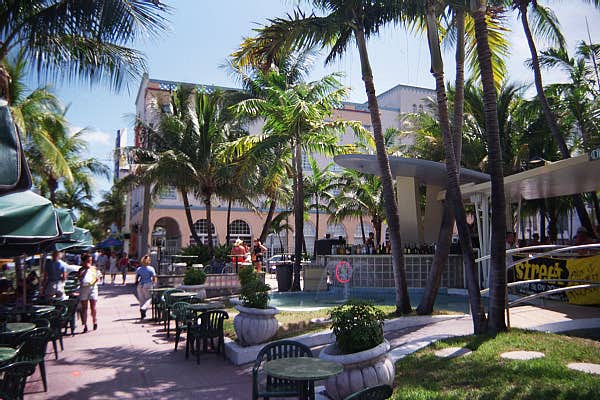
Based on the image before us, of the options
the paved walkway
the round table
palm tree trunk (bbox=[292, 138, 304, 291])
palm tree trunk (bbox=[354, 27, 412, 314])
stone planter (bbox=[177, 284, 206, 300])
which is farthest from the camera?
palm tree trunk (bbox=[292, 138, 304, 291])

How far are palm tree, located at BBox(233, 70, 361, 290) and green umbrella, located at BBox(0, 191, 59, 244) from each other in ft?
33.3

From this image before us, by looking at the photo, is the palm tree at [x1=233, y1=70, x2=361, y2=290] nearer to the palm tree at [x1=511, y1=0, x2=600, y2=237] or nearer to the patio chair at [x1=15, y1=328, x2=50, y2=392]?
the palm tree at [x1=511, y1=0, x2=600, y2=237]

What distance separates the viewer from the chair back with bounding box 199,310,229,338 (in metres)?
8.12

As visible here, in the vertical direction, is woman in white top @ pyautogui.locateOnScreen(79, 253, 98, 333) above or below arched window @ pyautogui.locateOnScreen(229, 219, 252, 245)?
below

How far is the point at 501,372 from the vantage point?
5590 millimetres

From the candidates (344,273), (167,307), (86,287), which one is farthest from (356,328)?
(86,287)

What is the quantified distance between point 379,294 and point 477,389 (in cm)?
1046

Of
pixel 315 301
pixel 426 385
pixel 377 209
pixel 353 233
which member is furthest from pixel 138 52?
pixel 353 233

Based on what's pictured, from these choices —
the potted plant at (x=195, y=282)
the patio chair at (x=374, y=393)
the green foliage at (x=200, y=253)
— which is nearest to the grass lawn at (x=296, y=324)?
the potted plant at (x=195, y=282)

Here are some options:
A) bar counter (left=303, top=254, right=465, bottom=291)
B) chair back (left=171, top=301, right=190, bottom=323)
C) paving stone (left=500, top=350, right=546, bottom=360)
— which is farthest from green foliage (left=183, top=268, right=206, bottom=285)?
paving stone (left=500, top=350, right=546, bottom=360)

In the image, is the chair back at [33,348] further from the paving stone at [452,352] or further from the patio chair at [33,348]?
the paving stone at [452,352]

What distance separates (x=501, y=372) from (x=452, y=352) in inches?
48.4

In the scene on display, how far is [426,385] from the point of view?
551 cm

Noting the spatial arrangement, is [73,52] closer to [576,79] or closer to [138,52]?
[138,52]
